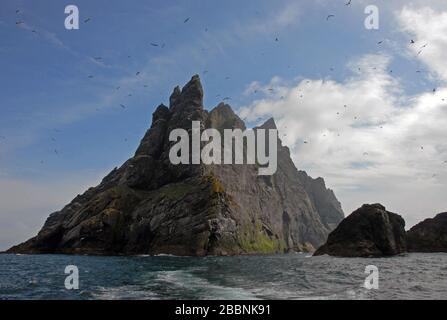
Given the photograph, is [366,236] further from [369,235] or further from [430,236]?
[430,236]

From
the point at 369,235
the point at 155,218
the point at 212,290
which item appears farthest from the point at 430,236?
the point at 212,290

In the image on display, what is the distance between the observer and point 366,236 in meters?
104

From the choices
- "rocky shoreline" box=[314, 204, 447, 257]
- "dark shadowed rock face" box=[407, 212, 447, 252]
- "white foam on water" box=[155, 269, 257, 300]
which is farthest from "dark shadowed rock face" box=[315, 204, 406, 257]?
"white foam on water" box=[155, 269, 257, 300]

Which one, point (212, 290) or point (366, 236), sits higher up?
point (212, 290)

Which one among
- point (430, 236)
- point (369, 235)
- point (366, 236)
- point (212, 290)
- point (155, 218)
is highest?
point (155, 218)

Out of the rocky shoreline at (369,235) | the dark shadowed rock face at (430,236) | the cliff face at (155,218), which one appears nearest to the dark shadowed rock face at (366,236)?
the rocky shoreline at (369,235)

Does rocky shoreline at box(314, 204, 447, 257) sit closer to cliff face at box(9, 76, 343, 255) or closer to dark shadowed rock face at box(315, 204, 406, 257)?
dark shadowed rock face at box(315, 204, 406, 257)

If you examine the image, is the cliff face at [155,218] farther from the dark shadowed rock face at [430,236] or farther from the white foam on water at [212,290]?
the white foam on water at [212,290]

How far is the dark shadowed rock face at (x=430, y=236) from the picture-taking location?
13412 centimetres

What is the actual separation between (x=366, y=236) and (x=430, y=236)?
48.0 metres

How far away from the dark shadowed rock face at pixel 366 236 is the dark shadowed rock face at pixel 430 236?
97.5ft
